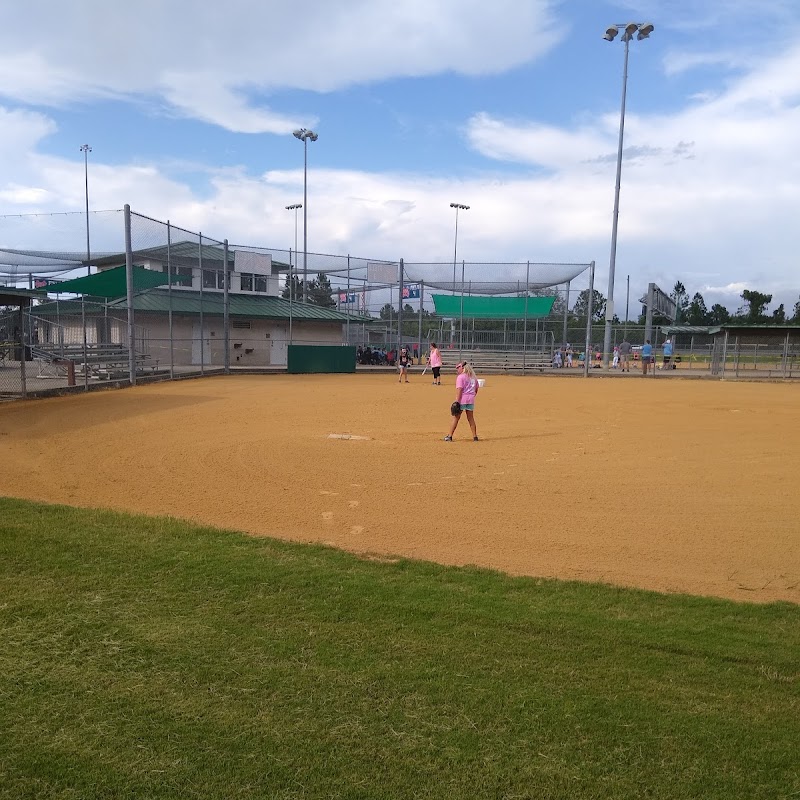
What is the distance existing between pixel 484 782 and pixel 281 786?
0.80 meters

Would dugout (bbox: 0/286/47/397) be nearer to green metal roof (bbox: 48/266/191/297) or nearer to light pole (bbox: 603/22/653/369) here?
green metal roof (bbox: 48/266/191/297)

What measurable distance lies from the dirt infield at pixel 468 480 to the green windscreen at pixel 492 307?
18.8m

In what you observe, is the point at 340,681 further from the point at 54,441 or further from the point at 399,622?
the point at 54,441

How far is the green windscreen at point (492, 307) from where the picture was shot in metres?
33.8

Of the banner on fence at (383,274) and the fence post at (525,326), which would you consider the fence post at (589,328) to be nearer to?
the fence post at (525,326)

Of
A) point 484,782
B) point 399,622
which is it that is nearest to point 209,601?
point 399,622

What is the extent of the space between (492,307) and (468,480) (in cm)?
2719

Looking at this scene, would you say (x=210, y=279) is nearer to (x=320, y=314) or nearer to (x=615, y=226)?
(x=320, y=314)

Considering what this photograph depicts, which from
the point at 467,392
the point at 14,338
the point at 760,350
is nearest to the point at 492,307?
the point at 760,350

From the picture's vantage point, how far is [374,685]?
322cm

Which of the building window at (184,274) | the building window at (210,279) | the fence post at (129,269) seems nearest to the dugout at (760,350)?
the building window at (210,279)

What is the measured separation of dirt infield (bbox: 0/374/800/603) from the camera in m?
5.55

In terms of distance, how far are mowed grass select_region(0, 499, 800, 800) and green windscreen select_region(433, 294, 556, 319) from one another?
30.3 meters

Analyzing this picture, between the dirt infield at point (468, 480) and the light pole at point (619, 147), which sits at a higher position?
the light pole at point (619, 147)
